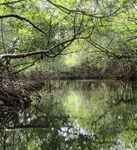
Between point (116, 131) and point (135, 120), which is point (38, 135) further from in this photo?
point (135, 120)

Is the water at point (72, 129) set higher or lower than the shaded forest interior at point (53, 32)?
lower

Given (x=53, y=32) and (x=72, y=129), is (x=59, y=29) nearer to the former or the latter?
(x=53, y=32)

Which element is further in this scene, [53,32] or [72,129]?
[53,32]

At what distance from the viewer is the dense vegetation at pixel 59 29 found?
8.03 metres

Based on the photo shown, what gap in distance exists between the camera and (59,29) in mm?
12219

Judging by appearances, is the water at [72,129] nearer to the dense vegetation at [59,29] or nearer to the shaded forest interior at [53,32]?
the shaded forest interior at [53,32]

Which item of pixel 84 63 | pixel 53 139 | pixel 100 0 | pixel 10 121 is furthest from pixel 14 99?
pixel 84 63

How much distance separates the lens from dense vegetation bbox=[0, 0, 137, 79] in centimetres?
803

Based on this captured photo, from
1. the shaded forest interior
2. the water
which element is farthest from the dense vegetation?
the water

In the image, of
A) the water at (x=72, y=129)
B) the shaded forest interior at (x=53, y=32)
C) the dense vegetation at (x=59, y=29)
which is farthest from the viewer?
the dense vegetation at (x=59, y=29)

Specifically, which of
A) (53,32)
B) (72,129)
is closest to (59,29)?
(53,32)

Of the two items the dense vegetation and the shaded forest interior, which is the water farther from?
the dense vegetation

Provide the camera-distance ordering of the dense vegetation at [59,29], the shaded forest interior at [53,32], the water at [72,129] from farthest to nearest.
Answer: the dense vegetation at [59,29]
the shaded forest interior at [53,32]
the water at [72,129]

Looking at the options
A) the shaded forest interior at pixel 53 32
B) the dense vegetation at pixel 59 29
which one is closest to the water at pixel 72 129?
the shaded forest interior at pixel 53 32
